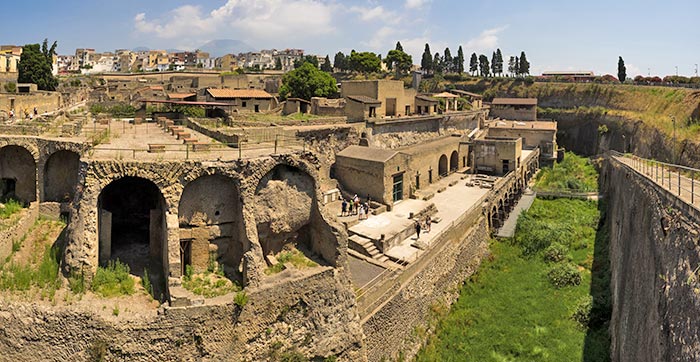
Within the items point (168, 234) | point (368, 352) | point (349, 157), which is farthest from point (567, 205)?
point (168, 234)

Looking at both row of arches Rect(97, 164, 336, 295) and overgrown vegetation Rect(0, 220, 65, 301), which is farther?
row of arches Rect(97, 164, 336, 295)

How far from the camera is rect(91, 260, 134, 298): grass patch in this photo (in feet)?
41.8

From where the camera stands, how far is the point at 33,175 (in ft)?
56.5

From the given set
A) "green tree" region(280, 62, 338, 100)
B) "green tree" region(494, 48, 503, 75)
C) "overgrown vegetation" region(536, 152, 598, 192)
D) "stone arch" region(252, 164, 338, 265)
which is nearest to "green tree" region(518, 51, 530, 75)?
"green tree" region(494, 48, 503, 75)

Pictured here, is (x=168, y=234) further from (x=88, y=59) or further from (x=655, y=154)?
(x=88, y=59)

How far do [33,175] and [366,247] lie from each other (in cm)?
1306

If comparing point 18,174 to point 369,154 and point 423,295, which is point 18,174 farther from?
point 369,154

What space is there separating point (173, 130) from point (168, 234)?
35.6ft

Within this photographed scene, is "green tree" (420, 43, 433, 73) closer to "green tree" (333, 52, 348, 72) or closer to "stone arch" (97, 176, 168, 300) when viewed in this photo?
"green tree" (333, 52, 348, 72)

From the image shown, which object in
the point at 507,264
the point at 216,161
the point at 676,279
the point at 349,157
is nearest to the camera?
the point at 676,279

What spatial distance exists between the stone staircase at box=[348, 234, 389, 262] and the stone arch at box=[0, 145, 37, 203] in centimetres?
1243

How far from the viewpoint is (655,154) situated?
117 feet

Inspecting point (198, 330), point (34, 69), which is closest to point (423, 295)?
point (198, 330)

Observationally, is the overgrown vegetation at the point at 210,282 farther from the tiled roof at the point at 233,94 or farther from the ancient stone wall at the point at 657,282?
the tiled roof at the point at 233,94
